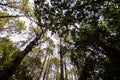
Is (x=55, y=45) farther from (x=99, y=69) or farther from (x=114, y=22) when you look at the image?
(x=114, y=22)

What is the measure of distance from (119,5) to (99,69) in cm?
479

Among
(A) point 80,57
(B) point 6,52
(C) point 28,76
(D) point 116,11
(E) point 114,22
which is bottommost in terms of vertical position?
(C) point 28,76

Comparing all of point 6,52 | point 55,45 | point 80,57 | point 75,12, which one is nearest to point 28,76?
point 6,52

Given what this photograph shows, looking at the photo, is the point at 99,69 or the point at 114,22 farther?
the point at 99,69

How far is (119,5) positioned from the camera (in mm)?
9875

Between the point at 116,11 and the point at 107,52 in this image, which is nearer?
the point at 107,52

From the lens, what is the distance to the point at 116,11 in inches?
390

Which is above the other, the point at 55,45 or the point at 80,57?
the point at 80,57

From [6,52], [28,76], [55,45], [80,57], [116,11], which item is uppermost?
[116,11]

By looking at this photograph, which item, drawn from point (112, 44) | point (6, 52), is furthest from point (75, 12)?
point (6, 52)

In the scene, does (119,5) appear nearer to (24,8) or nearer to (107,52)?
(107,52)

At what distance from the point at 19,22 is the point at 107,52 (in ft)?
40.1

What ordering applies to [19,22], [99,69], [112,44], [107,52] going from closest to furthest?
1. [107,52]
2. [112,44]
3. [99,69]
4. [19,22]

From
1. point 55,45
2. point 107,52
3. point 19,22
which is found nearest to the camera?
point 107,52
